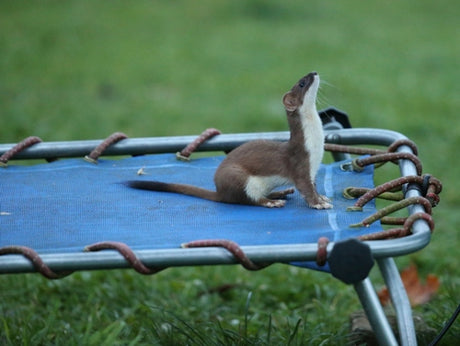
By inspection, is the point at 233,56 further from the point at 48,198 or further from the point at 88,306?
the point at 48,198

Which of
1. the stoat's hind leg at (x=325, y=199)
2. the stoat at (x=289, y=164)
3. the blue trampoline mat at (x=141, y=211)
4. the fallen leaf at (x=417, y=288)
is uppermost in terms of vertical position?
the stoat at (x=289, y=164)

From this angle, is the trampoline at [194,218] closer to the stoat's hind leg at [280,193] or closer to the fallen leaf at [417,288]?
the stoat's hind leg at [280,193]

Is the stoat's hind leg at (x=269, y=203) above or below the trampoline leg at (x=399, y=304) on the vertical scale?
above

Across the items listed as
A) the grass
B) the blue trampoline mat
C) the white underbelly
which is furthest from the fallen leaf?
the white underbelly

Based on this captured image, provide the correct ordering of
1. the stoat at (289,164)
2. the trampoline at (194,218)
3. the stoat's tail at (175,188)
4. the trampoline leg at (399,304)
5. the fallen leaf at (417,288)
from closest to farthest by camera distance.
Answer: the trampoline at (194,218) < the trampoline leg at (399,304) < the stoat at (289,164) < the stoat's tail at (175,188) < the fallen leaf at (417,288)

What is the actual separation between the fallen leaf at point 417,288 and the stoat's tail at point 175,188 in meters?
1.18

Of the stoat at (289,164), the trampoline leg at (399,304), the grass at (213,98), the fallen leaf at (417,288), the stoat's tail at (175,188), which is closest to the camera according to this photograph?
the trampoline leg at (399,304)

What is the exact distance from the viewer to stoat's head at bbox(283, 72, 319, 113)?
290 cm

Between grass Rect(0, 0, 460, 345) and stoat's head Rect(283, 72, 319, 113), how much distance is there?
0.77m

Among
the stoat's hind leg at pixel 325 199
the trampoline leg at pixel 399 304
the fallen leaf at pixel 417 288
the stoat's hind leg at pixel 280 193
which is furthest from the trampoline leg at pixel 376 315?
the fallen leaf at pixel 417 288

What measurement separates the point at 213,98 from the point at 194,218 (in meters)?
4.21

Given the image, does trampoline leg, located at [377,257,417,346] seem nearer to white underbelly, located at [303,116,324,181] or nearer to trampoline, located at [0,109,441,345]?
trampoline, located at [0,109,441,345]

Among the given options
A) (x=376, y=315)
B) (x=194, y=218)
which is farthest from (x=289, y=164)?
(x=376, y=315)

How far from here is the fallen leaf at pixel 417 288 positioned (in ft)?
12.7
